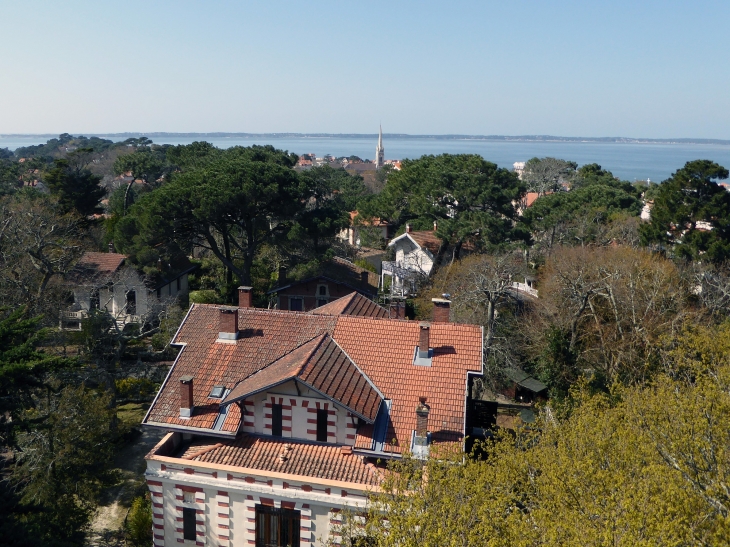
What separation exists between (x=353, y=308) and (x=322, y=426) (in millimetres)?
6933

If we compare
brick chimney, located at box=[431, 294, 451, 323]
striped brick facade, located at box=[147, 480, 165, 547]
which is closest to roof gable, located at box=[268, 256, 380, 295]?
brick chimney, located at box=[431, 294, 451, 323]

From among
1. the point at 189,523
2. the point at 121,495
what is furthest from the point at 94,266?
the point at 189,523

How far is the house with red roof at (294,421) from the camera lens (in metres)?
16.7

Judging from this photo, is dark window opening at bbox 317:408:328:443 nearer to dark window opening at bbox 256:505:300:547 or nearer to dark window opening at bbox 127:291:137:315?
dark window opening at bbox 256:505:300:547

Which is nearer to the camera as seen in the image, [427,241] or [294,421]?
[294,421]

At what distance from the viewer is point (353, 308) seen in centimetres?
2392

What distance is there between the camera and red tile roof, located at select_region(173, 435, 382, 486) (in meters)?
16.6

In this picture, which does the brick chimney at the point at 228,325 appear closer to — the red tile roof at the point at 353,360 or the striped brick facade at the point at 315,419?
the red tile roof at the point at 353,360

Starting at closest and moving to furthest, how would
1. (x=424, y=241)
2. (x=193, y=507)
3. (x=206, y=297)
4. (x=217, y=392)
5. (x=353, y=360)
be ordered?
(x=193, y=507) < (x=217, y=392) < (x=353, y=360) < (x=206, y=297) < (x=424, y=241)

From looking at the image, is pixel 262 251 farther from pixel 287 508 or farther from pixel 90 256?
pixel 287 508

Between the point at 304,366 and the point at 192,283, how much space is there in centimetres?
3152

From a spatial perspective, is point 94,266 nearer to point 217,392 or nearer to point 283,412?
point 217,392

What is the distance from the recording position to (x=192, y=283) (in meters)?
46.8

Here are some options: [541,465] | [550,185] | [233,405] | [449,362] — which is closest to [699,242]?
[449,362]
